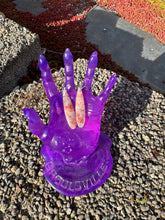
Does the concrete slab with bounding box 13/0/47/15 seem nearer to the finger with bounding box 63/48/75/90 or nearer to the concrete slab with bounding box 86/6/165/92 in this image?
the concrete slab with bounding box 86/6/165/92

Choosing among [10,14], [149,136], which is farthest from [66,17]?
[149,136]

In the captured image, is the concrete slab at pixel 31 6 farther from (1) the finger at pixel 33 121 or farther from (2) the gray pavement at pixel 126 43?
(1) the finger at pixel 33 121

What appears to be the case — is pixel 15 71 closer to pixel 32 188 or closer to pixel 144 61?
pixel 32 188

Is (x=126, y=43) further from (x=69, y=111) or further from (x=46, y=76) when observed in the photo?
(x=69, y=111)

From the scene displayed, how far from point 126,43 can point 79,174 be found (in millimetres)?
5667

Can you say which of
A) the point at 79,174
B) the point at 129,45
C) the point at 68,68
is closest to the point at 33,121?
the point at 68,68

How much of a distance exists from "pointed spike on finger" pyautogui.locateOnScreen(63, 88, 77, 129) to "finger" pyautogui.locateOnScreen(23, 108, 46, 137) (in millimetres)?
336

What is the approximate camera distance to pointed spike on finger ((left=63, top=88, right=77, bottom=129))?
7.87 ft

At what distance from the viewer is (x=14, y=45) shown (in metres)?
5.23

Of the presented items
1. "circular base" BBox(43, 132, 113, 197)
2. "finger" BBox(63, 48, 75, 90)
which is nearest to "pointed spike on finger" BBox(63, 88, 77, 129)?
"finger" BBox(63, 48, 75, 90)

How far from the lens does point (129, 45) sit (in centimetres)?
735

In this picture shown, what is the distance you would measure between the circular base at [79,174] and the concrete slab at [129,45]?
379 cm

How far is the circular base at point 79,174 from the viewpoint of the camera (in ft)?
10.3

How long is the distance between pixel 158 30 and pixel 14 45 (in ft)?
18.6
